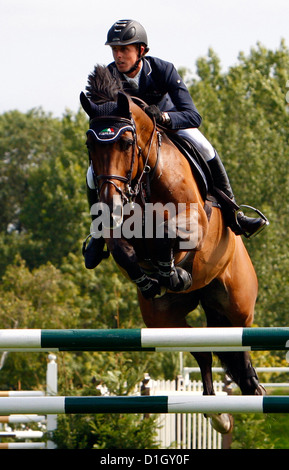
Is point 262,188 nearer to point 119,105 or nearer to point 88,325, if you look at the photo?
point 88,325

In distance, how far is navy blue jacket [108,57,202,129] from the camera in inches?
220

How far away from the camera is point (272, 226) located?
91.8 feet

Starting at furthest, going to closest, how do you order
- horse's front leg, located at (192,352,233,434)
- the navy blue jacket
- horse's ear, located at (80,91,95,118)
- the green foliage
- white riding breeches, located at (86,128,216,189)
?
the green foliage, horse's front leg, located at (192,352,233,434), white riding breeches, located at (86,128,216,189), the navy blue jacket, horse's ear, located at (80,91,95,118)

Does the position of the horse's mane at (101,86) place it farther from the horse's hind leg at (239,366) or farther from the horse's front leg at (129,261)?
the horse's hind leg at (239,366)

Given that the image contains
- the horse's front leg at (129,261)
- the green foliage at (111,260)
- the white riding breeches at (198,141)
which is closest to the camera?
the horse's front leg at (129,261)

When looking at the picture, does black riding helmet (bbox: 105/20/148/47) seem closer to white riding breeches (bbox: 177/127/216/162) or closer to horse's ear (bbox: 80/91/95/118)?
horse's ear (bbox: 80/91/95/118)

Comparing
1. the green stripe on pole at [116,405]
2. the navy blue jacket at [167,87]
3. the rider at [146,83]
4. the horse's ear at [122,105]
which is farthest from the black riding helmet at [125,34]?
the green stripe on pole at [116,405]

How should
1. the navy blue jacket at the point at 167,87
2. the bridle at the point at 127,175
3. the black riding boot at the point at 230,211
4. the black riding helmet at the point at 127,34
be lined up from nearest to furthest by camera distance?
the bridle at the point at 127,175 → the black riding helmet at the point at 127,34 → the navy blue jacket at the point at 167,87 → the black riding boot at the point at 230,211

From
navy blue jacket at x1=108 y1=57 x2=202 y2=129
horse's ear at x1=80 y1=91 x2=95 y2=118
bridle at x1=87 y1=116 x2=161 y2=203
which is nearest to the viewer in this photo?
bridle at x1=87 y1=116 x2=161 y2=203

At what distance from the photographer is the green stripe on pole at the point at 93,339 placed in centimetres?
359

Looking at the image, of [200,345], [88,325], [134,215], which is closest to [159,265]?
[134,215]

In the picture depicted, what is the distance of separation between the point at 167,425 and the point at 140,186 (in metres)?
6.18

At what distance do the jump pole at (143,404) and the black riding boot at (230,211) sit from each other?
108 inches

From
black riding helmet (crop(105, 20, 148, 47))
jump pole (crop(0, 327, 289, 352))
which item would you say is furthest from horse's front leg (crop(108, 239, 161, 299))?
jump pole (crop(0, 327, 289, 352))
